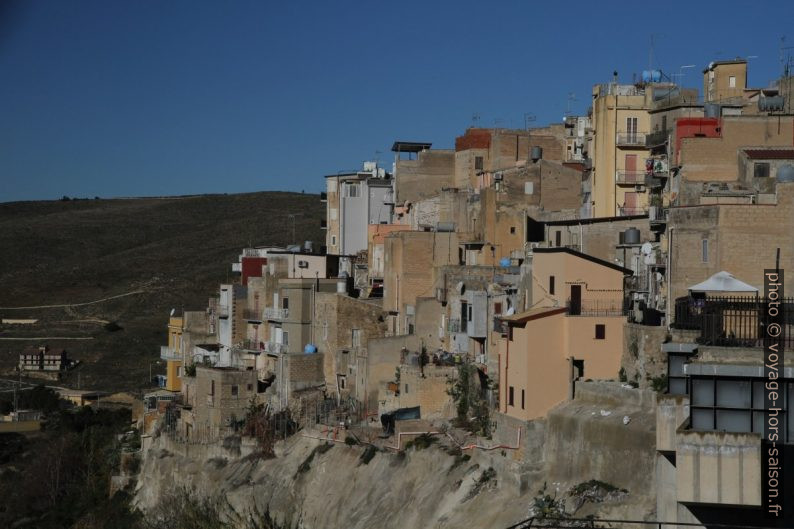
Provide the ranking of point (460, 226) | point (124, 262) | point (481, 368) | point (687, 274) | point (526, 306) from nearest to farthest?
point (687, 274)
point (526, 306)
point (481, 368)
point (460, 226)
point (124, 262)

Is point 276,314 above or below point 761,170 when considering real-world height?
below

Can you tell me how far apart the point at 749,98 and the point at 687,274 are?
1866 centimetres

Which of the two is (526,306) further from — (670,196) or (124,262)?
(124,262)

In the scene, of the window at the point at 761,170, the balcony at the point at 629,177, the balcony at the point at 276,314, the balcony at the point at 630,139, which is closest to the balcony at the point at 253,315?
the balcony at the point at 276,314

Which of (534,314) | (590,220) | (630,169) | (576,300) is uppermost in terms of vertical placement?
(630,169)

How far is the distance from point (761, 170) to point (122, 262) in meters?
95.4

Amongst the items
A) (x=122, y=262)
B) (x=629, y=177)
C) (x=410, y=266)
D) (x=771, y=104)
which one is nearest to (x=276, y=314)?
(x=410, y=266)

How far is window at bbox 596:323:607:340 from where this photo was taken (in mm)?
35500

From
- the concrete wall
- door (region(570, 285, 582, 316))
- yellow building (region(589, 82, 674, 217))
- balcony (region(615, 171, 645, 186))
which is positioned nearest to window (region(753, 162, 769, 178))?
door (region(570, 285, 582, 316))

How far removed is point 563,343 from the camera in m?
35.6

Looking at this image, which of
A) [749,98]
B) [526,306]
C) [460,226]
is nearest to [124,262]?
[460,226]

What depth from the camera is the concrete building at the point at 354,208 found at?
69.6 m

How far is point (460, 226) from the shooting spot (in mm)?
57031

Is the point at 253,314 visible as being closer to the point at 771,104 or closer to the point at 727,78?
the point at 727,78
